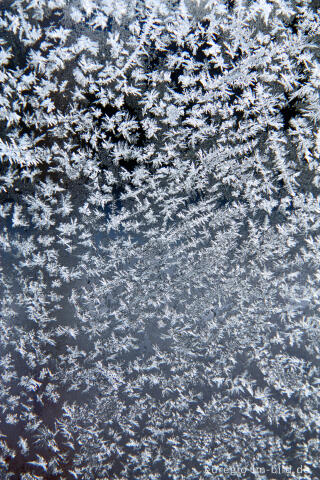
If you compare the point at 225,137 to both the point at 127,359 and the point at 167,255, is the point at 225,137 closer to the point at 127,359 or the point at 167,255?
the point at 167,255

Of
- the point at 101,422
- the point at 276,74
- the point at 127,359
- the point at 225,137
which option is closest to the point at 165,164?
the point at 225,137

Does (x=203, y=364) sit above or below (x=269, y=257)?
below

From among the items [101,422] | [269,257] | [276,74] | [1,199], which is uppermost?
[276,74]

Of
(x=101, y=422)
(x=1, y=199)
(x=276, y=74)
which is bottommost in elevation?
(x=101, y=422)

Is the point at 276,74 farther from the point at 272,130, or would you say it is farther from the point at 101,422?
the point at 101,422

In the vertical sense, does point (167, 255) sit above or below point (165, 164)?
below

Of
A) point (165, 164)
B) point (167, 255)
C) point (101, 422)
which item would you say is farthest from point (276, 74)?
point (101, 422)
